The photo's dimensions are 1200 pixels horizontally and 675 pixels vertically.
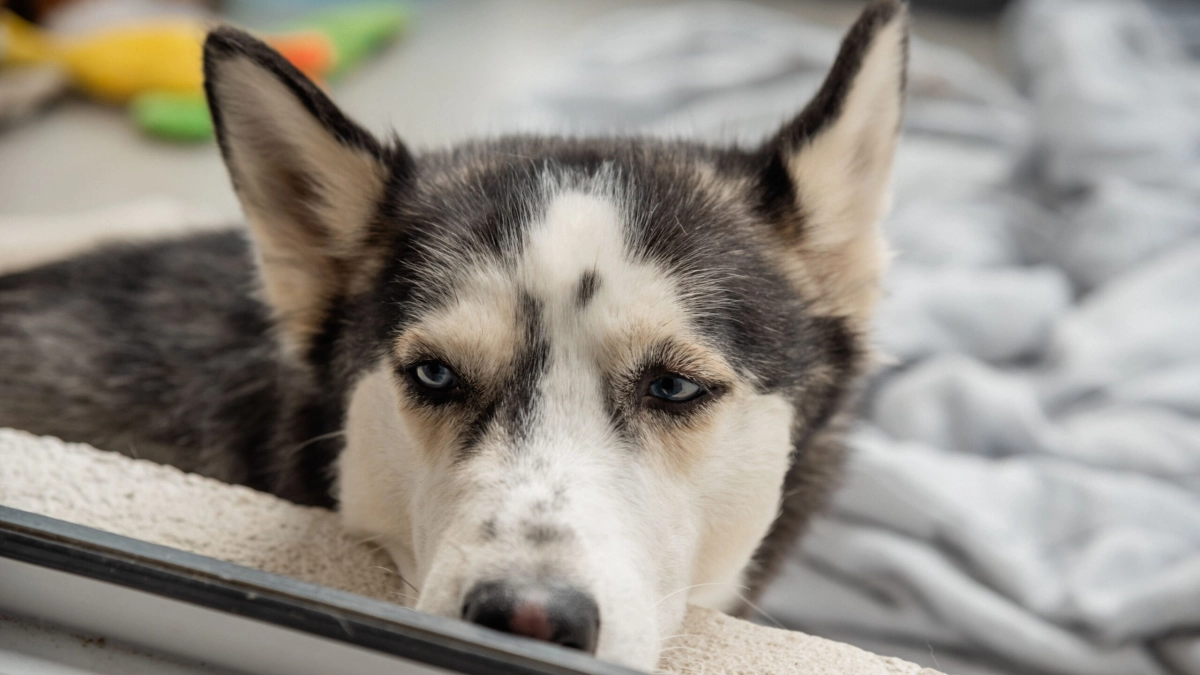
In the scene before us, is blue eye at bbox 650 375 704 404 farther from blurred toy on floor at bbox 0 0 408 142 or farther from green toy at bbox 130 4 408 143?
blurred toy on floor at bbox 0 0 408 142

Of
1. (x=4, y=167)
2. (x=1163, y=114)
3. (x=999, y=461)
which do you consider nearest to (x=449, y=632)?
(x=999, y=461)

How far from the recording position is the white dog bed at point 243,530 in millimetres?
1266

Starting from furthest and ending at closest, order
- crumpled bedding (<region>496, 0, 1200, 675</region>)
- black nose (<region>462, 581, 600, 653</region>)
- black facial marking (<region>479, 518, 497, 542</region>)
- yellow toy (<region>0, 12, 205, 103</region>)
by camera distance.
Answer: yellow toy (<region>0, 12, 205, 103</region>) → crumpled bedding (<region>496, 0, 1200, 675</region>) → black facial marking (<region>479, 518, 497, 542</region>) → black nose (<region>462, 581, 600, 653</region>)

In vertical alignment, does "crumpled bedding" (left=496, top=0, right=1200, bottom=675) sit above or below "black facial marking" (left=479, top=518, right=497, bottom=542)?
below

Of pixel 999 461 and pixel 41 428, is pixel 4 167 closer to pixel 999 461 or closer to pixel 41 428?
pixel 41 428

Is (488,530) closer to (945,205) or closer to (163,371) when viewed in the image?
(163,371)

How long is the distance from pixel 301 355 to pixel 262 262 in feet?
0.62

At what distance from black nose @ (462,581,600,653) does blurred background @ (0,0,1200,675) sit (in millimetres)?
1046

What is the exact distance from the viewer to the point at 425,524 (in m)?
1.46

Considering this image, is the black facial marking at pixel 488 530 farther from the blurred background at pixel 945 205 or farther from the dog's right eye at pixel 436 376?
the blurred background at pixel 945 205

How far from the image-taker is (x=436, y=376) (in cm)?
150

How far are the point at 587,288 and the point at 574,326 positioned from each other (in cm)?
6

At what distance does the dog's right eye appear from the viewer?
4.88ft

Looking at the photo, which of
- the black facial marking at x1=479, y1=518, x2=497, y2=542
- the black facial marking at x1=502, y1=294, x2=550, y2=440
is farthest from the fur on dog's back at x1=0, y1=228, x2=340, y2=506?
the black facial marking at x1=479, y1=518, x2=497, y2=542
